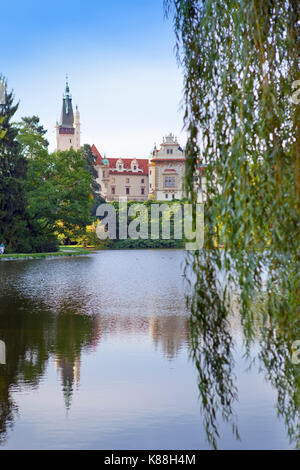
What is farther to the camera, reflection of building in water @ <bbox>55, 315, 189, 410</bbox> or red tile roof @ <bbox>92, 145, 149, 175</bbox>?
red tile roof @ <bbox>92, 145, 149, 175</bbox>

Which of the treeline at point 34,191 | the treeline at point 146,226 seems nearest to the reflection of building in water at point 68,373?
the treeline at point 34,191

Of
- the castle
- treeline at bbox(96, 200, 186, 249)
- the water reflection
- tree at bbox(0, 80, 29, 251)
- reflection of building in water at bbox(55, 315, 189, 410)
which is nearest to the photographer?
the water reflection

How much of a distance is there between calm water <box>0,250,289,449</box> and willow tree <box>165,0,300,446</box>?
33.3 inches

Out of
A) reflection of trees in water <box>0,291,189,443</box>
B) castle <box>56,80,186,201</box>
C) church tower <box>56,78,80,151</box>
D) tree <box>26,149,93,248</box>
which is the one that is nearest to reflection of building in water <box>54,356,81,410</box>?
reflection of trees in water <box>0,291,189,443</box>

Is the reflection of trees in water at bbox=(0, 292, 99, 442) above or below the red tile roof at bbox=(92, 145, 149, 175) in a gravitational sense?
below

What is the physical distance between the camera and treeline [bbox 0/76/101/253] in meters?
41.1

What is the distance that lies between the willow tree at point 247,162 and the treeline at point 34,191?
35.5 m

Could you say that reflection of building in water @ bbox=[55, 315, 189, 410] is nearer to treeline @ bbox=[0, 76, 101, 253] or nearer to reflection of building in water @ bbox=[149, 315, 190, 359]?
reflection of building in water @ bbox=[149, 315, 190, 359]

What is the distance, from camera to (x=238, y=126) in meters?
4.74

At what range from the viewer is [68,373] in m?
8.63

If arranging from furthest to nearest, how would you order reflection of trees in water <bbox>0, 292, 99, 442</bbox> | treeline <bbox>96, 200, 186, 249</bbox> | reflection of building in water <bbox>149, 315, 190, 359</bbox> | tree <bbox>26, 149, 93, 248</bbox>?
treeline <bbox>96, 200, 186, 249</bbox> → tree <bbox>26, 149, 93, 248</bbox> → reflection of building in water <bbox>149, 315, 190, 359</bbox> → reflection of trees in water <bbox>0, 292, 99, 442</bbox>

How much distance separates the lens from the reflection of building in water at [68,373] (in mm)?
7629
